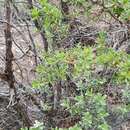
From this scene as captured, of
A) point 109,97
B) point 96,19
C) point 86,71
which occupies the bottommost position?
point 109,97

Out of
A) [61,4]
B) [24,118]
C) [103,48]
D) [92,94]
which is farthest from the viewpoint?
[61,4]

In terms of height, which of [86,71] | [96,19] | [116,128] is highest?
[96,19]

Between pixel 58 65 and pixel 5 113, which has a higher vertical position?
pixel 58 65

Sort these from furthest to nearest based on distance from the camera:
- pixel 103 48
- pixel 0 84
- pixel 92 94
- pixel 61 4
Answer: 1. pixel 0 84
2. pixel 61 4
3. pixel 103 48
4. pixel 92 94

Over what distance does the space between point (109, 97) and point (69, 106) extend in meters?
0.50

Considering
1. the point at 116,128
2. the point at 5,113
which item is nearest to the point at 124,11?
the point at 116,128

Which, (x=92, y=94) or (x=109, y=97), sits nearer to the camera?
(x=92, y=94)

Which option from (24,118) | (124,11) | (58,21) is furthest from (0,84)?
(124,11)

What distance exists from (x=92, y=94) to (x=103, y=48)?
355 millimetres

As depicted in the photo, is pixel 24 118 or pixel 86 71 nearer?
pixel 86 71

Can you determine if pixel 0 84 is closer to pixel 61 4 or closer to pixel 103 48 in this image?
pixel 61 4

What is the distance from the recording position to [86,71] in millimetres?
2400

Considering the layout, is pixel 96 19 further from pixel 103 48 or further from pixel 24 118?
pixel 24 118

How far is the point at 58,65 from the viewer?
2480 millimetres
